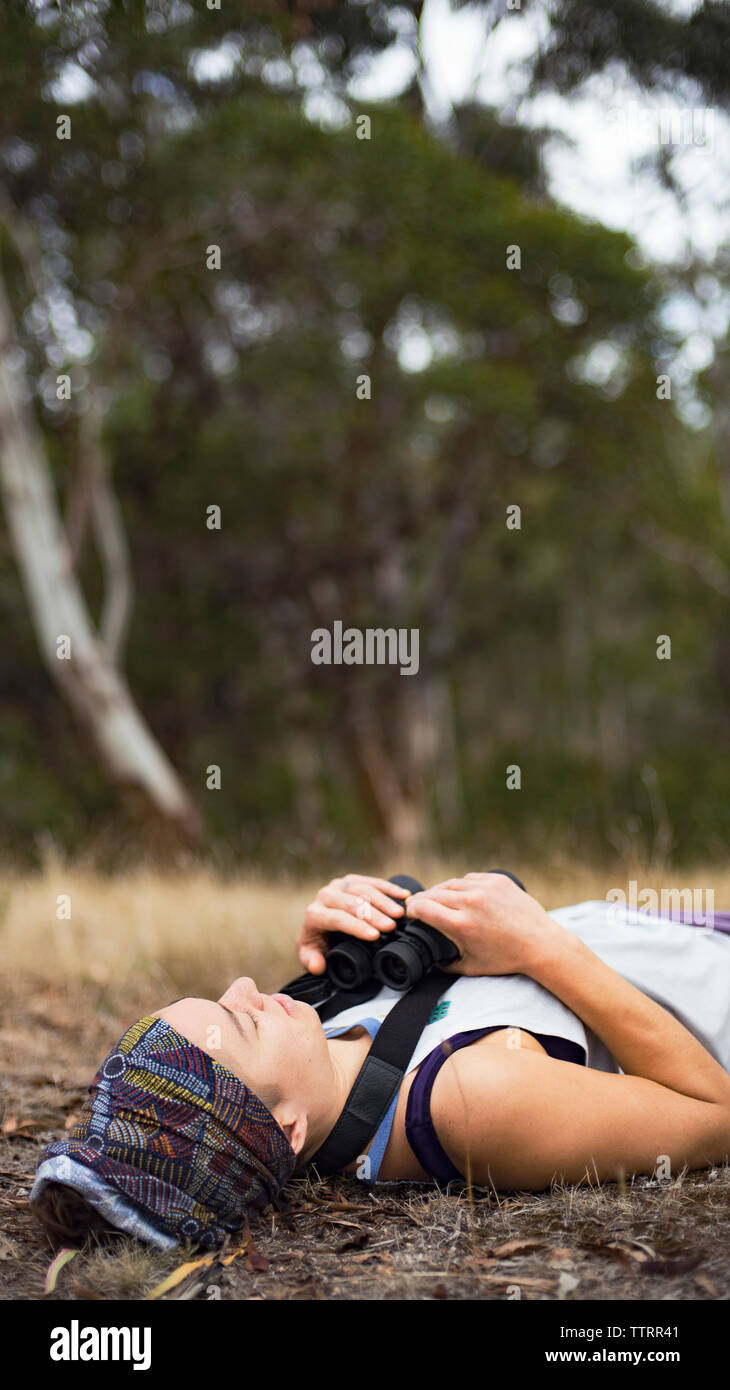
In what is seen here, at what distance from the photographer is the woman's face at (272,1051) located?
6.39 feet

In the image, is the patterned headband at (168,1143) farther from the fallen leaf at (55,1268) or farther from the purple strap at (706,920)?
the purple strap at (706,920)

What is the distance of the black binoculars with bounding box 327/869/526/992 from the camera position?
84.9 inches

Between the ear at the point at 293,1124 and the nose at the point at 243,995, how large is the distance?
210mm

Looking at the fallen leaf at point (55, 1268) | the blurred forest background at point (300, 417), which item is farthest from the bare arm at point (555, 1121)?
the blurred forest background at point (300, 417)

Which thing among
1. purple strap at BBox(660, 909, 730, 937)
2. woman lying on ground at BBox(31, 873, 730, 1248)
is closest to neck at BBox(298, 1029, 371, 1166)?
woman lying on ground at BBox(31, 873, 730, 1248)

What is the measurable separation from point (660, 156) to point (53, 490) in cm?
778

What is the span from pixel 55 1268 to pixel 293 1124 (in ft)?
1.52

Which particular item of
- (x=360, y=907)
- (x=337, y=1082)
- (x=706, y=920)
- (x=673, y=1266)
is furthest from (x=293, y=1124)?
(x=706, y=920)

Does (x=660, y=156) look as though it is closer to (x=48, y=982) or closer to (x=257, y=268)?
(x=257, y=268)

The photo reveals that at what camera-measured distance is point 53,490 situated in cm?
1292

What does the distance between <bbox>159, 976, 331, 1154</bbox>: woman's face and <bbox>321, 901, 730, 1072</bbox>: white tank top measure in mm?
199

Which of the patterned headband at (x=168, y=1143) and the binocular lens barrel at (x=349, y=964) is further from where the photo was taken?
the binocular lens barrel at (x=349, y=964)

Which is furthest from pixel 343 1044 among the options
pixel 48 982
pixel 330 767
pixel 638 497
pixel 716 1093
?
pixel 330 767

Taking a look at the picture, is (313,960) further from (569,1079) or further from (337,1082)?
(569,1079)
